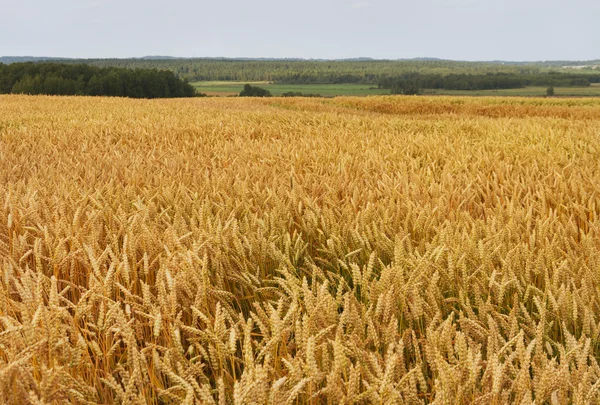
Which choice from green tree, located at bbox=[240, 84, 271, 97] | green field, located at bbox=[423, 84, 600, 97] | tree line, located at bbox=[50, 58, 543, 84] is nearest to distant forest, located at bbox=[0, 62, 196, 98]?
green tree, located at bbox=[240, 84, 271, 97]

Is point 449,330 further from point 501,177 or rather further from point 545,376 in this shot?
point 501,177

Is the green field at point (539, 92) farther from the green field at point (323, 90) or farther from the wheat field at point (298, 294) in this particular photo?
the wheat field at point (298, 294)

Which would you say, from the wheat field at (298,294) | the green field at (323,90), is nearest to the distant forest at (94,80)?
the green field at (323,90)

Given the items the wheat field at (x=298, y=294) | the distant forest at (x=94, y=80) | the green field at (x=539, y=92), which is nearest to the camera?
the wheat field at (x=298, y=294)

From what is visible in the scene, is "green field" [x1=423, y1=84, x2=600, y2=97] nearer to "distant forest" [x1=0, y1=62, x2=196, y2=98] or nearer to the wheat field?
"distant forest" [x1=0, y1=62, x2=196, y2=98]

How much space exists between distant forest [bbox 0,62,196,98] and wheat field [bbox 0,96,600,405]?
178 feet

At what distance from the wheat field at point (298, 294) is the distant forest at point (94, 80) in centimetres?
5425

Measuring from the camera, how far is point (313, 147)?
4715mm

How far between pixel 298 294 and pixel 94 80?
5760 centimetres

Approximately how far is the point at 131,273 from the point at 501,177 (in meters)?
2.35

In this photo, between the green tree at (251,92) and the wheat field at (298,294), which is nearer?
the wheat field at (298,294)

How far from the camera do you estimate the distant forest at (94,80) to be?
5175 centimetres

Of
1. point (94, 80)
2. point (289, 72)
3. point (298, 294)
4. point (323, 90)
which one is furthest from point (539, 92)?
point (289, 72)

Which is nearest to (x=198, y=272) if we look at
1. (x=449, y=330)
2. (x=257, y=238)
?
(x=257, y=238)
